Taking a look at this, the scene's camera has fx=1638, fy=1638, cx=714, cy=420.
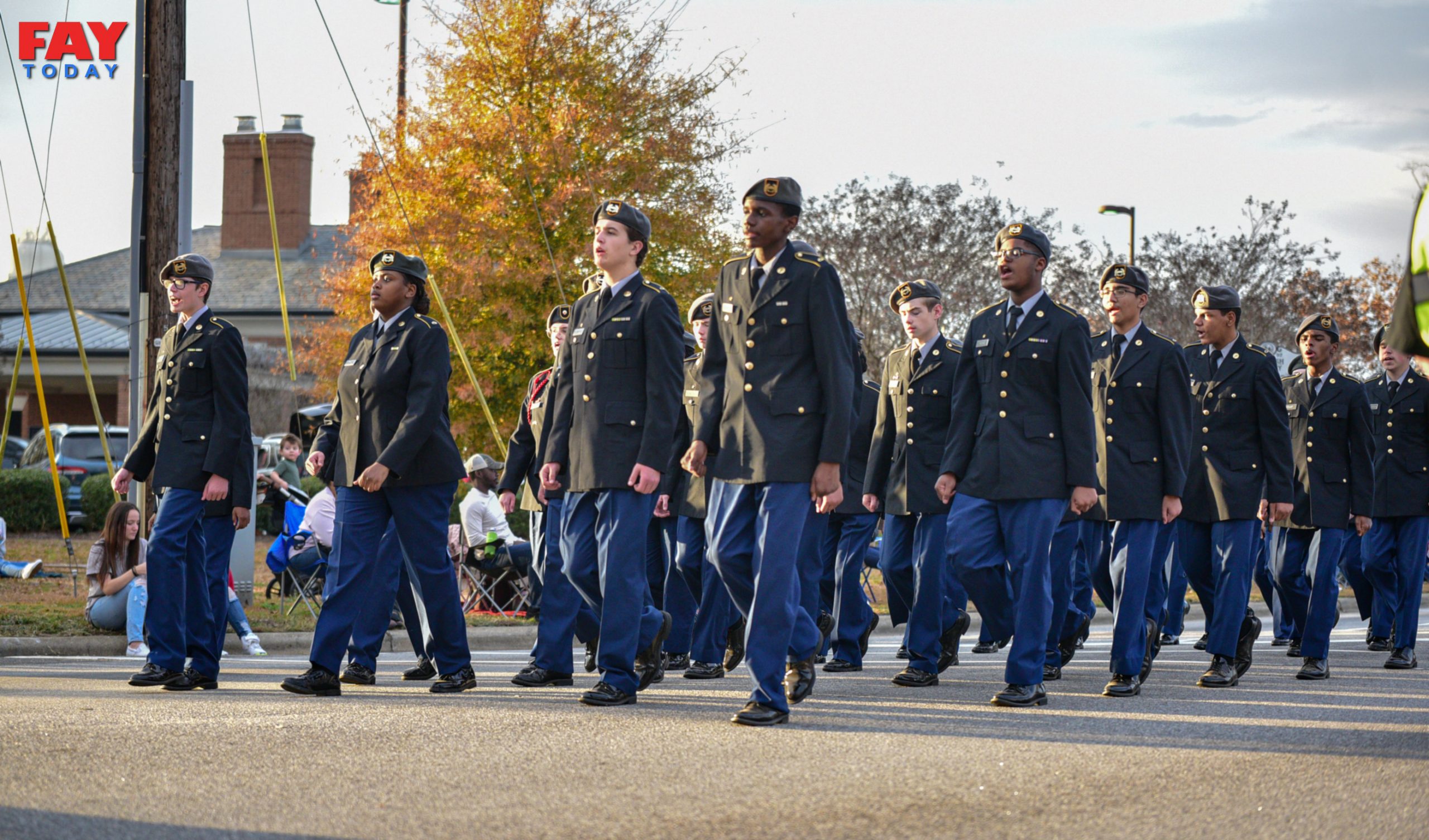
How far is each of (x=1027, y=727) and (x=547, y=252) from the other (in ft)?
58.5

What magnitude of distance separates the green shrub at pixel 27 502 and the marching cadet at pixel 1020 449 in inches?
844

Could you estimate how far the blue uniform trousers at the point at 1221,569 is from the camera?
908cm

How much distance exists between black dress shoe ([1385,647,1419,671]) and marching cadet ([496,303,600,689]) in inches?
203

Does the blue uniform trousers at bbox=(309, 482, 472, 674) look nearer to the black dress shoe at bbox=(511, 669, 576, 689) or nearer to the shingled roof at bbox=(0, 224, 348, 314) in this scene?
the black dress shoe at bbox=(511, 669, 576, 689)

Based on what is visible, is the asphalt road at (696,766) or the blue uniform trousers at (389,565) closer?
the asphalt road at (696,766)

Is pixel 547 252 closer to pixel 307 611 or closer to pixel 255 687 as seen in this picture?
pixel 307 611

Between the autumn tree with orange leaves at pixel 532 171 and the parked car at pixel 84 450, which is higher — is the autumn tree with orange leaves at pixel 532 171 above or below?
above

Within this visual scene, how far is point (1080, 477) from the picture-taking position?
7551 mm

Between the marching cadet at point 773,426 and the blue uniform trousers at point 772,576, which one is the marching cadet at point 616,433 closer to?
the marching cadet at point 773,426

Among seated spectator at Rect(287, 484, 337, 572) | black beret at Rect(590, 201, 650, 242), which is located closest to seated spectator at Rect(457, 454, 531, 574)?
seated spectator at Rect(287, 484, 337, 572)

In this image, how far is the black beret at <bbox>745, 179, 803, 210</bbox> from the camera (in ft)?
22.6

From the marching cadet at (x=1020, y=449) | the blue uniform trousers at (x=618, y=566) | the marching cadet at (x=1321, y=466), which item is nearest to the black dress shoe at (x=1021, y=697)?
the marching cadet at (x=1020, y=449)

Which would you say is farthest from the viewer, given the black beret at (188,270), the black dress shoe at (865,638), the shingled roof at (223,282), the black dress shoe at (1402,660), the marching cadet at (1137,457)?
the shingled roof at (223,282)

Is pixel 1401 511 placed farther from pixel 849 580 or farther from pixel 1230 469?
pixel 849 580
